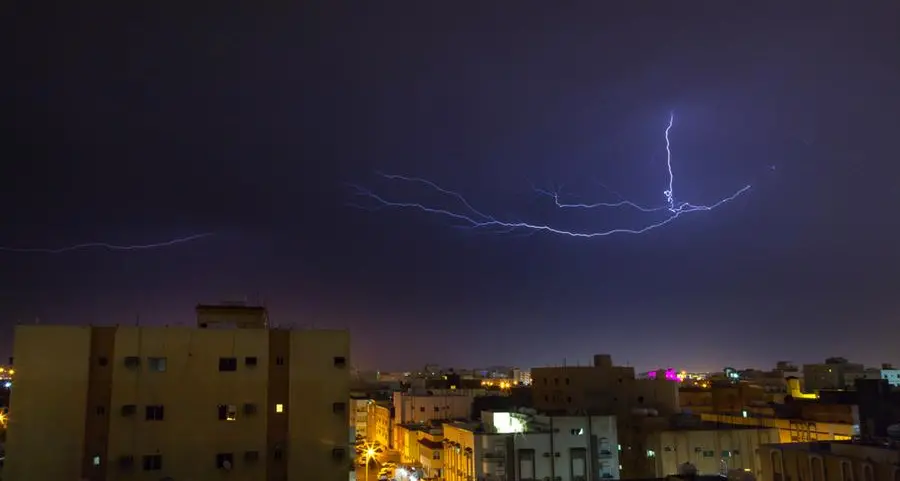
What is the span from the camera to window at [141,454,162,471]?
21.6 meters

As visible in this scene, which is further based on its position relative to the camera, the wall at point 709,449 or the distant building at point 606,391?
the distant building at point 606,391

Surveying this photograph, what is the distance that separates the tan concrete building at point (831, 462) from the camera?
12.5 m

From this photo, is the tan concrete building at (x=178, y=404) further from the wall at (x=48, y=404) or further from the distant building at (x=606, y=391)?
the distant building at (x=606, y=391)

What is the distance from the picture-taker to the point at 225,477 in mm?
22172

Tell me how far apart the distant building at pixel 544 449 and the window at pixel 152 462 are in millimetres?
17880

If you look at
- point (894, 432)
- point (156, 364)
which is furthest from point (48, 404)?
point (894, 432)

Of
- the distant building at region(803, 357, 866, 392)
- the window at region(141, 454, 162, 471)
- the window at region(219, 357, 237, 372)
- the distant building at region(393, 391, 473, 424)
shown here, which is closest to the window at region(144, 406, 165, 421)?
the window at region(141, 454, 162, 471)

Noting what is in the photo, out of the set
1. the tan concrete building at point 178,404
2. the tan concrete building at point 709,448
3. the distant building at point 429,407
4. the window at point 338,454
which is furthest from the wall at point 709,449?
the distant building at point 429,407

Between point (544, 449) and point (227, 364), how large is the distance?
766 inches

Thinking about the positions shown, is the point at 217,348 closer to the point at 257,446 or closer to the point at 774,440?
the point at 257,446

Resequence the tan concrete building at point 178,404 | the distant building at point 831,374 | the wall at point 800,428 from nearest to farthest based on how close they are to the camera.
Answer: the tan concrete building at point 178,404
the wall at point 800,428
the distant building at point 831,374

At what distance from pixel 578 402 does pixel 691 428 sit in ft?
48.3

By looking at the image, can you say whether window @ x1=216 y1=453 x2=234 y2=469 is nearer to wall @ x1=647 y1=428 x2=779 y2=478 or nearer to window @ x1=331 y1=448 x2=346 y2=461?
window @ x1=331 y1=448 x2=346 y2=461

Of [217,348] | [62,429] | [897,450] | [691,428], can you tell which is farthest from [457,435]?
[897,450]
